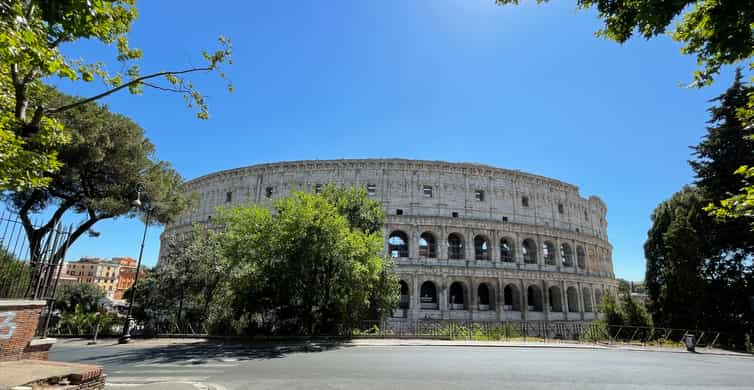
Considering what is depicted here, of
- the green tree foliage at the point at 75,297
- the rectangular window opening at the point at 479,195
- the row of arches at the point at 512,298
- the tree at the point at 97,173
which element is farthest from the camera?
the rectangular window opening at the point at 479,195

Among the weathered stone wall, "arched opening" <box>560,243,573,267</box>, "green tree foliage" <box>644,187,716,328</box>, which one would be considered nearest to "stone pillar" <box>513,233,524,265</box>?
"arched opening" <box>560,243,573,267</box>

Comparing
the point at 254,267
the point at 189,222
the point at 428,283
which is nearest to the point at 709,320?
the point at 428,283

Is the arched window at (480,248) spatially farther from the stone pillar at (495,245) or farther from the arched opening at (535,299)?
the arched opening at (535,299)

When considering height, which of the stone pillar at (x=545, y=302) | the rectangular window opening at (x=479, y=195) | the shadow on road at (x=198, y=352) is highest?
the rectangular window opening at (x=479, y=195)

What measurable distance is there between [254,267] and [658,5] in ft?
50.2

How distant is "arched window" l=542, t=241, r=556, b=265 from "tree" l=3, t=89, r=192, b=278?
35.3 m

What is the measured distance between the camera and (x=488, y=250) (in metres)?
32.8

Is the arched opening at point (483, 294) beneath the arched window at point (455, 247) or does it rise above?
beneath

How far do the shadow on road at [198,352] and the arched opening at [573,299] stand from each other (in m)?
31.6

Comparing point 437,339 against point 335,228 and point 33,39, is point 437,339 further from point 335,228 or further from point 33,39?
point 33,39

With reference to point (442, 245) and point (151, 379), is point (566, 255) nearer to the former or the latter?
point (442, 245)

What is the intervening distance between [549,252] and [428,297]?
597 inches

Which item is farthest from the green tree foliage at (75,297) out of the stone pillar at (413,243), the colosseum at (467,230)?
the stone pillar at (413,243)

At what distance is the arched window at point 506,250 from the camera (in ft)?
111
